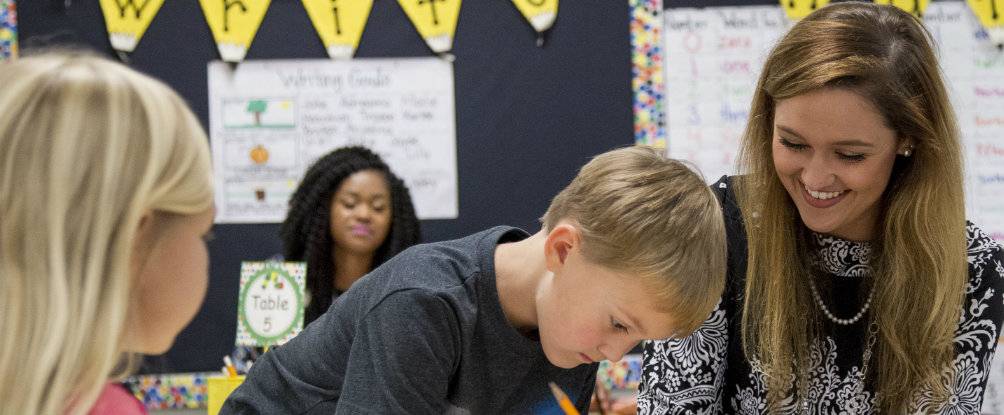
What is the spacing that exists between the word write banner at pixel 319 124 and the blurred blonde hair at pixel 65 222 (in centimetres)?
247

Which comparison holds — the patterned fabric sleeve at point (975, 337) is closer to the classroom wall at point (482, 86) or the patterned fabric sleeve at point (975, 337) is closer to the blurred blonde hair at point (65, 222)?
the blurred blonde hair at point (65, 222)

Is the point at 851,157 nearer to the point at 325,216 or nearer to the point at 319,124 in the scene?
the point at 325,216

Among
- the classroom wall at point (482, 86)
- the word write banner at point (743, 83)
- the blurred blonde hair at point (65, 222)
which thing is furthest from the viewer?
the word write banner at point (743, 83)

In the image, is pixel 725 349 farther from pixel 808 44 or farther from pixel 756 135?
pixel 808 44

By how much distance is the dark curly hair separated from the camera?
3113mm

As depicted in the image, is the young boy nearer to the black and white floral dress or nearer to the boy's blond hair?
the boy's blond hair

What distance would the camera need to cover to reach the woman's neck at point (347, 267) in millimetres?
3111

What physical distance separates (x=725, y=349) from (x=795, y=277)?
0.54ft

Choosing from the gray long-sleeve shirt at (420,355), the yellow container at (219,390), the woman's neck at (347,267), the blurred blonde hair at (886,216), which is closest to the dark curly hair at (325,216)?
the woman's neck at (347,267)

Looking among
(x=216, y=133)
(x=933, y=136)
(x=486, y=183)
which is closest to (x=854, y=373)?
(x=933, y=136)

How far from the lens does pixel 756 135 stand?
1610 mm

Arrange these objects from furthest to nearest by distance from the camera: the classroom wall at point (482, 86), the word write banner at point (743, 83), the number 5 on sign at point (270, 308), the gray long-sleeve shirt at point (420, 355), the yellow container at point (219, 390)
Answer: the word write banner at point (743, 83)
the classroom wall at point (482, 86)
the number 5 on sign at point (270, 308)
the yellow container at point (219, 390)
the gray long-sleeve shirt at point (420, 355)

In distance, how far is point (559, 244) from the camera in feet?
4.46

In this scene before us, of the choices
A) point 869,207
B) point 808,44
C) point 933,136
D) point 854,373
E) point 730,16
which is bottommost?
point 854,373
